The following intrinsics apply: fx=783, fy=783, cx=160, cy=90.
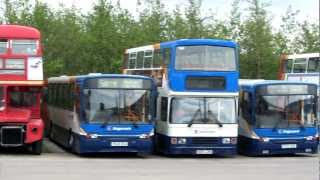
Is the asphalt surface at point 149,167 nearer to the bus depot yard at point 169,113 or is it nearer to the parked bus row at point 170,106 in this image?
the bus depot yard at point 169,113

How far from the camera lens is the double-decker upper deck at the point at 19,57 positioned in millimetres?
24047

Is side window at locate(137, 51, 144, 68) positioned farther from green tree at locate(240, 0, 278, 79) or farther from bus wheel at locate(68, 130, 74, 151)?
green tree at locate(240, 0, 278, 79)

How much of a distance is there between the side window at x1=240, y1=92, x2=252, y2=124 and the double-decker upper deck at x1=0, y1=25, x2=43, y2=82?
671 centimetres

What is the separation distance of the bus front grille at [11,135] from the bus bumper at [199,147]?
4.52 m

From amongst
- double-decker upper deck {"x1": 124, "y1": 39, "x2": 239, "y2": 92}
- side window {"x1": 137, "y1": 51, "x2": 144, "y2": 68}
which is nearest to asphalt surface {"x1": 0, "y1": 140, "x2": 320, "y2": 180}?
double-decker upper deck {"x1": 124, "y1": 39, "x2": 239, "y2": 92}

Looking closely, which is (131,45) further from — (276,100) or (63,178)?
(63,178)

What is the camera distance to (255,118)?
2497cm

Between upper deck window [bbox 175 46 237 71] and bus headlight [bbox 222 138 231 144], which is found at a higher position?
upper deck window [bbox 175 46 237 71]

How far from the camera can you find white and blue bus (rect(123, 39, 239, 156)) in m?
24.0

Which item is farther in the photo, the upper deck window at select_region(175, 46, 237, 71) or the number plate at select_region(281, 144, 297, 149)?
the number plate at select_region(281, 144, 297, 149)

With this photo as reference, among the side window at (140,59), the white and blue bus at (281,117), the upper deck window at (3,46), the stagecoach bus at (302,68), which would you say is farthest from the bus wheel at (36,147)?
the stagecoach bus at (302,68)

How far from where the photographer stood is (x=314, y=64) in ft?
105

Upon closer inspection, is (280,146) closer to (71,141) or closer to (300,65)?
(71,141)

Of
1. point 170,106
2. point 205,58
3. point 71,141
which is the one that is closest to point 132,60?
point 71,141
